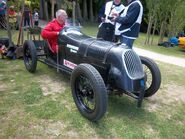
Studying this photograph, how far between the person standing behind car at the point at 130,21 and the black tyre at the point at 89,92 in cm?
171

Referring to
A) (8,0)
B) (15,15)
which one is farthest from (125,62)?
(15,15)

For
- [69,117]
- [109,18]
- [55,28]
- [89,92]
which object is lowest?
[69,117]

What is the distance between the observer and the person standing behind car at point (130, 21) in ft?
16.1

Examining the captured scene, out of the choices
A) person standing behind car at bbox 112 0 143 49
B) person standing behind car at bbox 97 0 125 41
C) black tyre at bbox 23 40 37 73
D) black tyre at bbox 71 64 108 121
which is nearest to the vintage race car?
black tyre at bbox 71 64 108 121

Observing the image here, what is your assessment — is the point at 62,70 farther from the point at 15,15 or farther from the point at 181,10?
the point at 181,10

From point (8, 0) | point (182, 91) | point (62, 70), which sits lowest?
point (182, 91)

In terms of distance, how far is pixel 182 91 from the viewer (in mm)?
5574

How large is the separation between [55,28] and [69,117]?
2.25m

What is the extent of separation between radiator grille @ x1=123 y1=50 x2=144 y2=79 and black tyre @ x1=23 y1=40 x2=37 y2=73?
2463 mm

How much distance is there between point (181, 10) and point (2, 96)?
14934 millimetres

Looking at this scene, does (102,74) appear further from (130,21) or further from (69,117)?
(130,21)

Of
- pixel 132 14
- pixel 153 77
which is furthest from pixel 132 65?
pixel 132 14

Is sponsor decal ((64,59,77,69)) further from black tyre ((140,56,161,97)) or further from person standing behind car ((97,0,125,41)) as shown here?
person standing behind car ((97,0,125,41))

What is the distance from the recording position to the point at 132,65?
3951 mm
